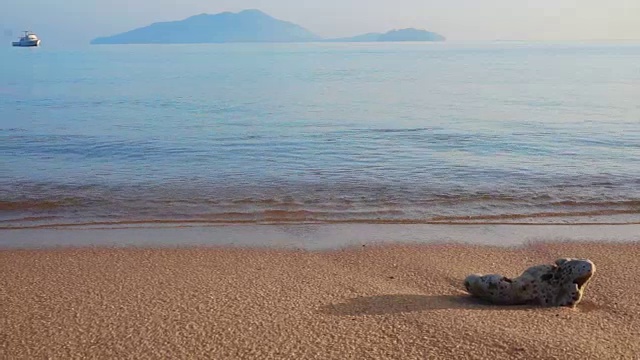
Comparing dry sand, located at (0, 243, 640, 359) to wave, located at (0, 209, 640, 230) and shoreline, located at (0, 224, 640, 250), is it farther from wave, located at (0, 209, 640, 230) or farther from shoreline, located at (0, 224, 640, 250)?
wave, located at (0, 209, 640, 230)

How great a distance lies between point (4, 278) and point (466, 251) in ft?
18.6

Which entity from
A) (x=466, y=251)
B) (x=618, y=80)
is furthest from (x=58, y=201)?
(x=618, y=80)

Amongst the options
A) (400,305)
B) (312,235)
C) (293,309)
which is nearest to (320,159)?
(312,235)

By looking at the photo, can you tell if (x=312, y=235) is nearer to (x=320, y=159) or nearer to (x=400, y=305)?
(x=400, y=305)

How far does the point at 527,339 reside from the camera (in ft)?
18.3

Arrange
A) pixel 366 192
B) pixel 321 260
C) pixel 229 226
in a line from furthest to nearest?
pixel 366 192
pixel 229 226
pixel 321 260

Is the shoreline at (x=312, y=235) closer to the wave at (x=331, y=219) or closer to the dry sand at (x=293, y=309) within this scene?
the wave at (x=331, y=219)

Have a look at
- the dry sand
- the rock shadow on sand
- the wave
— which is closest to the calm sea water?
the wave

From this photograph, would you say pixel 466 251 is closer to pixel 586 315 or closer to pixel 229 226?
pixel 586 315

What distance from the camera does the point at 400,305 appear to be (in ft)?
21.2

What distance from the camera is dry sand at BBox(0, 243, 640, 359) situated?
5.43m

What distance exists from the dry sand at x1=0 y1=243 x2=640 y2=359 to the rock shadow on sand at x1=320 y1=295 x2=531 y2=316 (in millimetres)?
19

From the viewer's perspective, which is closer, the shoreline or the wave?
the shoreline

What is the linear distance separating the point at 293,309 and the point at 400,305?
3.37ft
